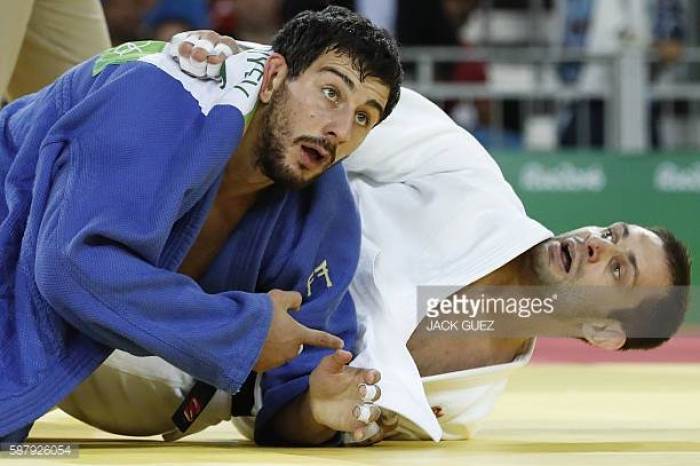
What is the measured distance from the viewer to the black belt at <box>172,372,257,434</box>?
336 cm

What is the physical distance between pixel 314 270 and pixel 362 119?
41 centimetres

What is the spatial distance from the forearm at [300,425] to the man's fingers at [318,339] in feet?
0.68

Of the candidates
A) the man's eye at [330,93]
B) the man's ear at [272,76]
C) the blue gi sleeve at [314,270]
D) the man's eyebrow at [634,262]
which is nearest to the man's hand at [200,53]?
the man's ear at [272,76]

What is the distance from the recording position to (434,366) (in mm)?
3547

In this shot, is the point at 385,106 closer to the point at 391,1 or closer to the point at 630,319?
the point at 630,319

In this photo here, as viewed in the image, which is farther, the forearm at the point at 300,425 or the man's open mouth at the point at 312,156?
the forearm at the point at 300,425

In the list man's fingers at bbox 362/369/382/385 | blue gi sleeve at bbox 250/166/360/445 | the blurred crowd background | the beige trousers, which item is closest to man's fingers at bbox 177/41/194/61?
blue gi sleeve at bbox 250/166/360/445

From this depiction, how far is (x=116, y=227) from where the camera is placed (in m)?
2.72

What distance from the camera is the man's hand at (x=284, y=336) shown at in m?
2.90

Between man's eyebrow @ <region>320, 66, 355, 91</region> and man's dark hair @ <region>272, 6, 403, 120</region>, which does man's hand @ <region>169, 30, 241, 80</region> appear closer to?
man's dark hair @ <region>272, 6, 403, 120</region>

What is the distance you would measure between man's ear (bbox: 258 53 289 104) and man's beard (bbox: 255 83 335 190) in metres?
0.01

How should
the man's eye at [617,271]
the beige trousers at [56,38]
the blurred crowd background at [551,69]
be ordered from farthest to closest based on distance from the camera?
1. the blurred crowd background at [551,69]
2. the beige trousers at [56,38]
3. the man's eye at [617,271]

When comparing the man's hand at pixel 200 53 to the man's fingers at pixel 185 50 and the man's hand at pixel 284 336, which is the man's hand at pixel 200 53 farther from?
the man's hand at pixel 284 336

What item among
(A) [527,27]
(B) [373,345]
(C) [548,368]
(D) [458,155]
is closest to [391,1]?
(A) [527,27]
